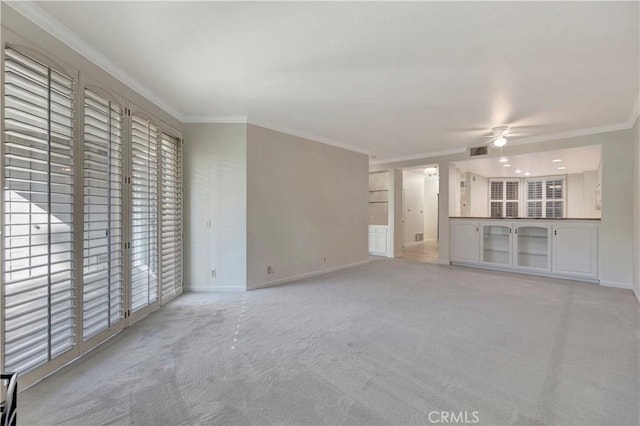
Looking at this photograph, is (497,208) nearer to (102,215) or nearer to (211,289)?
(211,289)

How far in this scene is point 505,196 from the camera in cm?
945

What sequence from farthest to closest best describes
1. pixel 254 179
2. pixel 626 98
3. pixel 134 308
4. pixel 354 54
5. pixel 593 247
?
pixel 593 247, pixel 254 179, pixel 626 98, pixel 134 308, pixel 354 54

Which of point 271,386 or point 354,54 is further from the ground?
point 354,54

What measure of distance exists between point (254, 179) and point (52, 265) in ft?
8.46

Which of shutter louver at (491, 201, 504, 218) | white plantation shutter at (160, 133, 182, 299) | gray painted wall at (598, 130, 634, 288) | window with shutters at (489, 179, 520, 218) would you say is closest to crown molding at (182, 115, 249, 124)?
white plantation shutter at (160, 133, 182, 299)

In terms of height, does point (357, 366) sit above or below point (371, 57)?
below

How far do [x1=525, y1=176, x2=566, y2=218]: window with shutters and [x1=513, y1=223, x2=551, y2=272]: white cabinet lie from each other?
4.41 m

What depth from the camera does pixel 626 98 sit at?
133 inches

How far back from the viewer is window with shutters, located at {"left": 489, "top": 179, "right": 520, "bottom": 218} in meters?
9.39

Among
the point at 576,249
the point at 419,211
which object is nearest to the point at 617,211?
the point at 576,249

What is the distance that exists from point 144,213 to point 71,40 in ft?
5.51

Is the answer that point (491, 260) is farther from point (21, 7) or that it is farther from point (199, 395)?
point (21, 7)

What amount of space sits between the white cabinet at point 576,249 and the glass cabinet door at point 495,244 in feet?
2.63

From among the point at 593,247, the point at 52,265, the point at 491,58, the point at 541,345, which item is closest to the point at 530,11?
the point at 491,58
